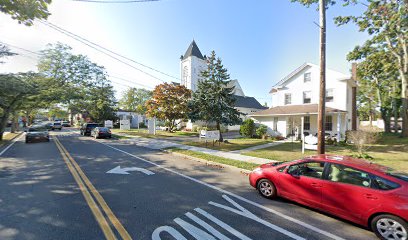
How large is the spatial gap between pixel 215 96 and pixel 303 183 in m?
12.0

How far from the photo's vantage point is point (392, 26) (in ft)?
53.7

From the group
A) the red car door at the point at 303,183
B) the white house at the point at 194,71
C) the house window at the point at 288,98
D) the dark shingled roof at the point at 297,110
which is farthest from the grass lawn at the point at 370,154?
the white house at the point at 194,71

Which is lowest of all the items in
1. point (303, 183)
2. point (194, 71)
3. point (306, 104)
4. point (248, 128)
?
point (303, 183)

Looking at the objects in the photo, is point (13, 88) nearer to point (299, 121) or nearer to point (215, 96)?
point (215, 96)

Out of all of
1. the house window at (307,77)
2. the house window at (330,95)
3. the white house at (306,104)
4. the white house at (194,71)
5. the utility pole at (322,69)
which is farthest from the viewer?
the white house at (194,71)

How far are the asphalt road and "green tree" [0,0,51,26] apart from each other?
18.4ft

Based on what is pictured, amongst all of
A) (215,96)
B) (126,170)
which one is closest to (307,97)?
(215,96)

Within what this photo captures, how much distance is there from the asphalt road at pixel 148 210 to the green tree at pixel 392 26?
20.5 m

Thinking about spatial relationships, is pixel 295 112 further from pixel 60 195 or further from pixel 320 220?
pixel 60 195

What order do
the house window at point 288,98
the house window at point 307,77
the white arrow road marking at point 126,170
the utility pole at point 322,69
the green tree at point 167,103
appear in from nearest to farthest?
1. the white arrow road marking at point 126,170
2. the utility pole at point 322,69
3. the house window at point 307,77
4. the house window at point 288,98
5. the green tree at point 167,103

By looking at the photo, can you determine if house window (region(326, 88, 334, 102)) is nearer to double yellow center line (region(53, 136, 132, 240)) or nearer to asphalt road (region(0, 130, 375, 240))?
asphalt road (region(0, 130, 375, 240))

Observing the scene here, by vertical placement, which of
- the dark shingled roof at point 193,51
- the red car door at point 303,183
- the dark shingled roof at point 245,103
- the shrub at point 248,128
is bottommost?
the red car door at point 303,183

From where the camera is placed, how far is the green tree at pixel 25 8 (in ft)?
19.7

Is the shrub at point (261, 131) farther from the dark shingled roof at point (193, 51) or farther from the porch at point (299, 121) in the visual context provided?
the dark shingled roof at point (193, 51)
